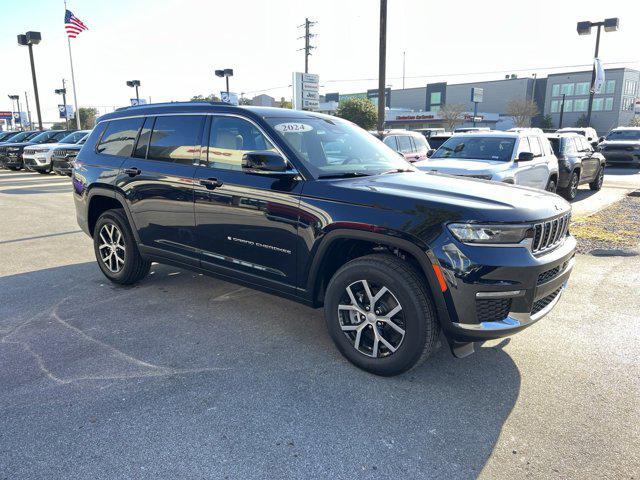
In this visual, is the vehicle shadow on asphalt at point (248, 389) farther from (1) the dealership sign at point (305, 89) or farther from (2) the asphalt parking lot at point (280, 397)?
(1) the dealership sign at point (305, 89)

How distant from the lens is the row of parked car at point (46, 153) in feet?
56.7

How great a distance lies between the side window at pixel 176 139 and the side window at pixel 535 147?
305 inches

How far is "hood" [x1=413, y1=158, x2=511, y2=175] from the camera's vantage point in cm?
841

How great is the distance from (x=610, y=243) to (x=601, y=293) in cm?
273

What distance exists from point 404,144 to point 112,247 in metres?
9.62

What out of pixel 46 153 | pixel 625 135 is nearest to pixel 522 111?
pixel 625 135

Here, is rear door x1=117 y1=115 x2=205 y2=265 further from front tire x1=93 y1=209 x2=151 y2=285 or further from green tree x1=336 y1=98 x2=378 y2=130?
green tree x1=336 y1=98 x2=378 y2=130

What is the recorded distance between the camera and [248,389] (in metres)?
3.29

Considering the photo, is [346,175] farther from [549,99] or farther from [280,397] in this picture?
[549,99]

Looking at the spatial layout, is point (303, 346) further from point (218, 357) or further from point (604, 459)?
point (604, 459)

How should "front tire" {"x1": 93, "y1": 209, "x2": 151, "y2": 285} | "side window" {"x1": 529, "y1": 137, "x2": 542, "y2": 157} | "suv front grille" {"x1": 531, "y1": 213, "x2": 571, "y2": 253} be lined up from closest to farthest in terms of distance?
"suv front grille" {"x1": 531, "y1": 213, "x2": 571, "y2": 253} < "front tire" {"x1": 93, "y1": 209, "x2": 151, "y2": 285} < "side window" {"x1": 529, "y1": 137, "x2": 542, "y2": 157}

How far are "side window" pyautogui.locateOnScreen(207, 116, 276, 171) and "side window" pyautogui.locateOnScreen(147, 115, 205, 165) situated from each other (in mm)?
203

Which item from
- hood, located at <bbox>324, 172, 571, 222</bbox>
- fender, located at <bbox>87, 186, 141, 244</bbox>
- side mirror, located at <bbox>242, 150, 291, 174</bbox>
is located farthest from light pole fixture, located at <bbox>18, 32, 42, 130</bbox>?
hood, located at <bbox>324, 172, 571, 222</bbox>

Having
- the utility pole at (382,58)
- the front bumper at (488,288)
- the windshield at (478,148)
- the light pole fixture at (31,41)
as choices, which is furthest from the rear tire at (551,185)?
the light pole fixture at (31,41)
